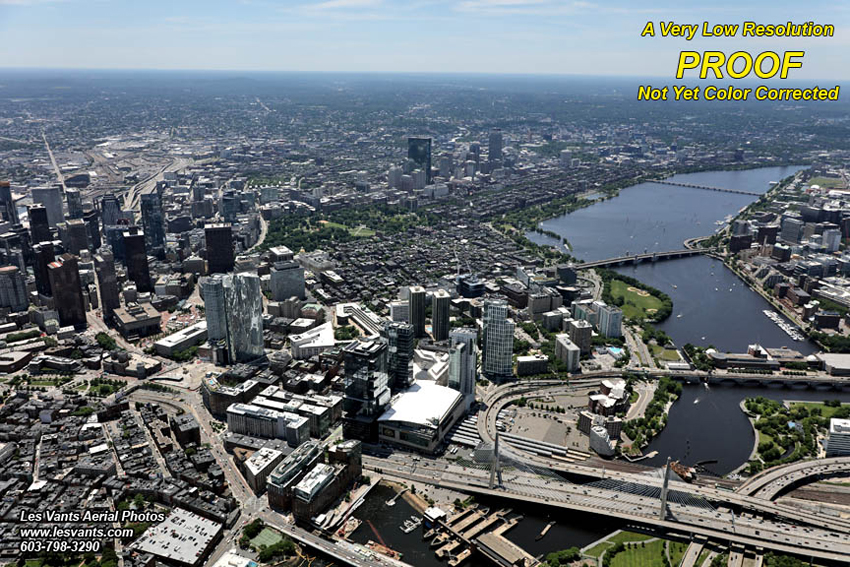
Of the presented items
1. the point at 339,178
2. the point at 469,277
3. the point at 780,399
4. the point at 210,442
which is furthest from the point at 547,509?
the point at 339,178

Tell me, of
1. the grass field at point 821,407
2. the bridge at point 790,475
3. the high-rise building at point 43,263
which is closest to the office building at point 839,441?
the bridge at point 790,475

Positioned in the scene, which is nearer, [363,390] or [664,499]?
[664,499]

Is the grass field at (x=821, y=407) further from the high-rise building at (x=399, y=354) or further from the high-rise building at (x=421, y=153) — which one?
the high-rise building at (x=421, y=153)

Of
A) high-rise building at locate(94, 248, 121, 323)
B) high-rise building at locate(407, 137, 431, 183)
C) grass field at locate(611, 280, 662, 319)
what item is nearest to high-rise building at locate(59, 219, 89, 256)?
high-rise building at locate(94, 248, 121, 323)

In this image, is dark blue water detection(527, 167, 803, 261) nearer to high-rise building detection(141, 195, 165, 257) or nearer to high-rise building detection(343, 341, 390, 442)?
high-rise building detection(343, 341, 390, 442)

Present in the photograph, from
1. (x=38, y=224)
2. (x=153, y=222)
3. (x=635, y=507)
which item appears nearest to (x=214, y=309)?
(x=153, y=222)

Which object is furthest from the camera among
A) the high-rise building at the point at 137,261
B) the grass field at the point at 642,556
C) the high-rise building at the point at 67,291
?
the high-rise building at the point at 137,261

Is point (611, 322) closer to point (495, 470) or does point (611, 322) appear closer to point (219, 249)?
point (495, 470)
